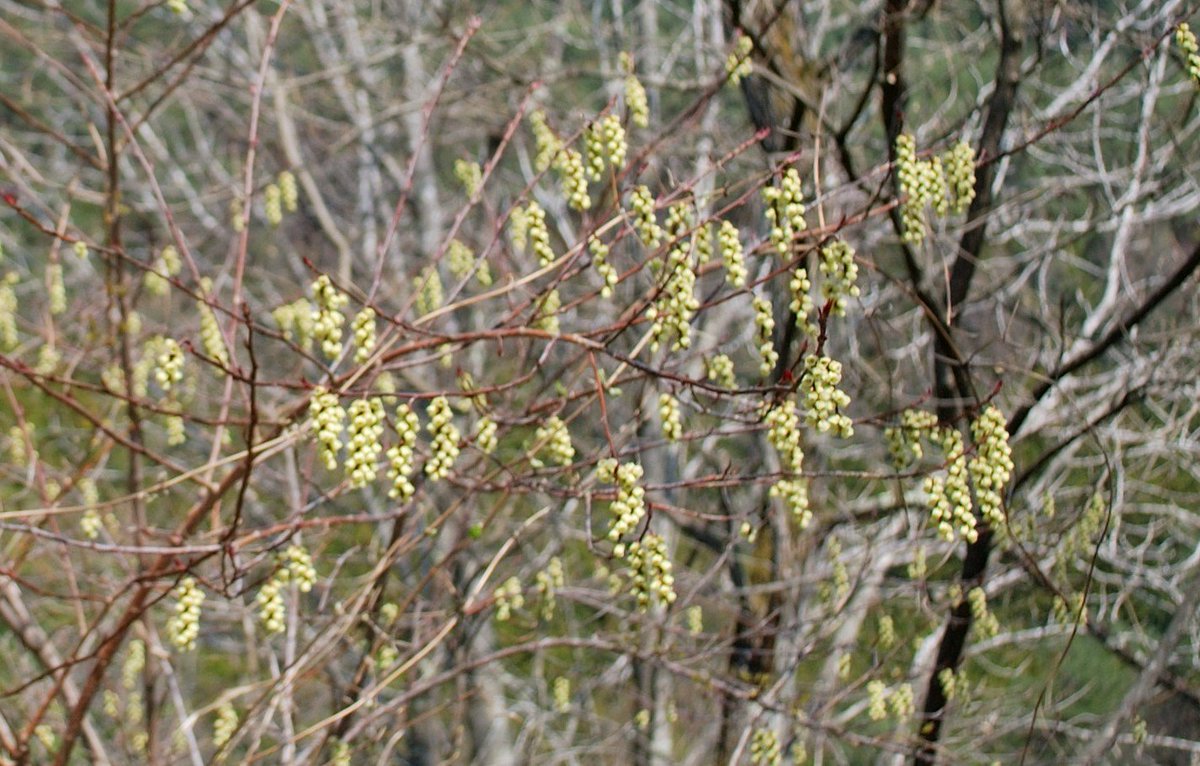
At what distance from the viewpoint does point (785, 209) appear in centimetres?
A: 251

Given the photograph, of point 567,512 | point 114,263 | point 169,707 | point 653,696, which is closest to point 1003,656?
point 653,696

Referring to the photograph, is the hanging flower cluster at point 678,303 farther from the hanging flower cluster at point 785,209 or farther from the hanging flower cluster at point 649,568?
the hanging flower cluster at point 649,568

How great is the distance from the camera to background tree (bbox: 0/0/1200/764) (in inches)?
108

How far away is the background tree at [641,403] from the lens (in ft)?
8.97

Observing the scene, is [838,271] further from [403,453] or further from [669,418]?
[403,453]

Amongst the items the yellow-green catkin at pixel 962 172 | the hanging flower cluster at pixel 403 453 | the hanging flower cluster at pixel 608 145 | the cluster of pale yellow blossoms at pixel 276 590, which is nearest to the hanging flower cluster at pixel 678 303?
the hanging flower cluster at pixel 608 145

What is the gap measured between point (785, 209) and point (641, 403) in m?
0.96

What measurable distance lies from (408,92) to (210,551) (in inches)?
312

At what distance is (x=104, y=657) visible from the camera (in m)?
2.95

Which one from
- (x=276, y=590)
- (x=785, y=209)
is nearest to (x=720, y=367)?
(x=785, y=209)

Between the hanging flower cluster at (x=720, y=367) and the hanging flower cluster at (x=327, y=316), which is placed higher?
the hanging flower cluster at (x=327, y=316)

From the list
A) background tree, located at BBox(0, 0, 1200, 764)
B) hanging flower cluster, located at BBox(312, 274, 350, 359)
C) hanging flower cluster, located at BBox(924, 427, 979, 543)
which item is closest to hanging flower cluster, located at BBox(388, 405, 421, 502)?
background tree, located at BBox(0, 0, 1200, 764)

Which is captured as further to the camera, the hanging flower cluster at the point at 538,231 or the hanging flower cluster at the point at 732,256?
the hanging flower cluster at the point at 538,231

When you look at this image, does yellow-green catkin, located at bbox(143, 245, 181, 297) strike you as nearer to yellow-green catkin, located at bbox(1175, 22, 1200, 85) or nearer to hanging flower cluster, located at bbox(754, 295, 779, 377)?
hanging flower cluster, located at bbox(754, 295, 779, 377)
